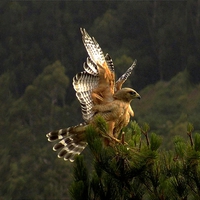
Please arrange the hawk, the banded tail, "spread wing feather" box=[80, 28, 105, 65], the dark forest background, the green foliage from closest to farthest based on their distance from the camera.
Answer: the green foliage, the hawk, the banded tail, "spread wing feather" box=[80, 28, 105, 65], the dark forest background

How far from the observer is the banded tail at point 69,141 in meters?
7.52

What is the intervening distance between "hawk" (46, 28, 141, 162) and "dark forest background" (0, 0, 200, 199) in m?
24.9

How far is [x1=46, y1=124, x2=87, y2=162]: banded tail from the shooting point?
7523 millimetres

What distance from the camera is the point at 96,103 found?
7.61 meters

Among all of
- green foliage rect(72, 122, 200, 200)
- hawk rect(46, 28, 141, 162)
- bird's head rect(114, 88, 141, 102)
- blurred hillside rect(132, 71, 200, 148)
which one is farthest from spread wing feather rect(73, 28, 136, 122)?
blurred hillside rect(132, 71, 200, 148)

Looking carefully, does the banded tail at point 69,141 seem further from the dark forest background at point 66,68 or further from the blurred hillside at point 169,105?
the blurred hillside at point 169,105

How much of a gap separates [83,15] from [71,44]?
2.23 m

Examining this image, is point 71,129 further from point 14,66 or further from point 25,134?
point 14,66

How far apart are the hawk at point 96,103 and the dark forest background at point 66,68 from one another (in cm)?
2489

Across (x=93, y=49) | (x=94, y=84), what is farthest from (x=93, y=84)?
(x=93, y=49)

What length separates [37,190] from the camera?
114ft

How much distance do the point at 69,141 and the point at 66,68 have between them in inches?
1546

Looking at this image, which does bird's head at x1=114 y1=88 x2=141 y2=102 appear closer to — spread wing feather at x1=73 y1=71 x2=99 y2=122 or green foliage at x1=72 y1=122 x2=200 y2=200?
spread wing feather at x1=73 y1=71 x2=99 y2=122

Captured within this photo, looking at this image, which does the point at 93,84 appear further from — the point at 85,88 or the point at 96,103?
the point at 96,103
